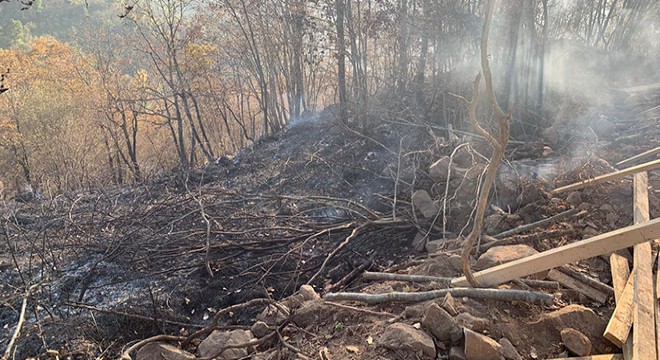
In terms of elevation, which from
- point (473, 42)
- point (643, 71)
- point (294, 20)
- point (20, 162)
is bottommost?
point (20, 162)

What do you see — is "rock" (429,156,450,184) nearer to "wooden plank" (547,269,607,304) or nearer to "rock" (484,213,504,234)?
"rock" (484,213,504,234)

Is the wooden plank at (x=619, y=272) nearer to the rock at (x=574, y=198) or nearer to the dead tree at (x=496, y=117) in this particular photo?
the rock at (x=574, y=198)

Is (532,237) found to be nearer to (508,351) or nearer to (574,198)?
(574,198)

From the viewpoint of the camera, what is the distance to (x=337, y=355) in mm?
2336

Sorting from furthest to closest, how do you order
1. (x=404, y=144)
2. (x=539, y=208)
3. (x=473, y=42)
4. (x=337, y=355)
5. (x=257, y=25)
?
(x=257, y=25) → (x=473, y=42) → (x=404, y=144) → (x=539, y=208) → (x=337, y=355)

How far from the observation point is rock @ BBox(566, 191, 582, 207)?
391 centimetres

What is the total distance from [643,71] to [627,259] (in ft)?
60.2

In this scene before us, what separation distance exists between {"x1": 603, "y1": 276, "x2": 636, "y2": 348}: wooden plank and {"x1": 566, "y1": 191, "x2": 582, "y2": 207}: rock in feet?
4.91

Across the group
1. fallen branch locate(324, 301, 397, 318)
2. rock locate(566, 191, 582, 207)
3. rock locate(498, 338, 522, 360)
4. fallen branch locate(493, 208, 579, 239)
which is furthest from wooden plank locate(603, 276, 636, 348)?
rock locate(566, 191, 582, 207)

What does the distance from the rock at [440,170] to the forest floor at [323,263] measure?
6.2 inches

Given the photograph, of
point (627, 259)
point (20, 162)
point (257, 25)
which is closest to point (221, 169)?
point (257, 25)

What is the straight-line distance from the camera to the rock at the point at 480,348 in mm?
2033

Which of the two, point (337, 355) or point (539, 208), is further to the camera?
point (539, 208)

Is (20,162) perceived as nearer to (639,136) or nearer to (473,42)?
(473,42)
